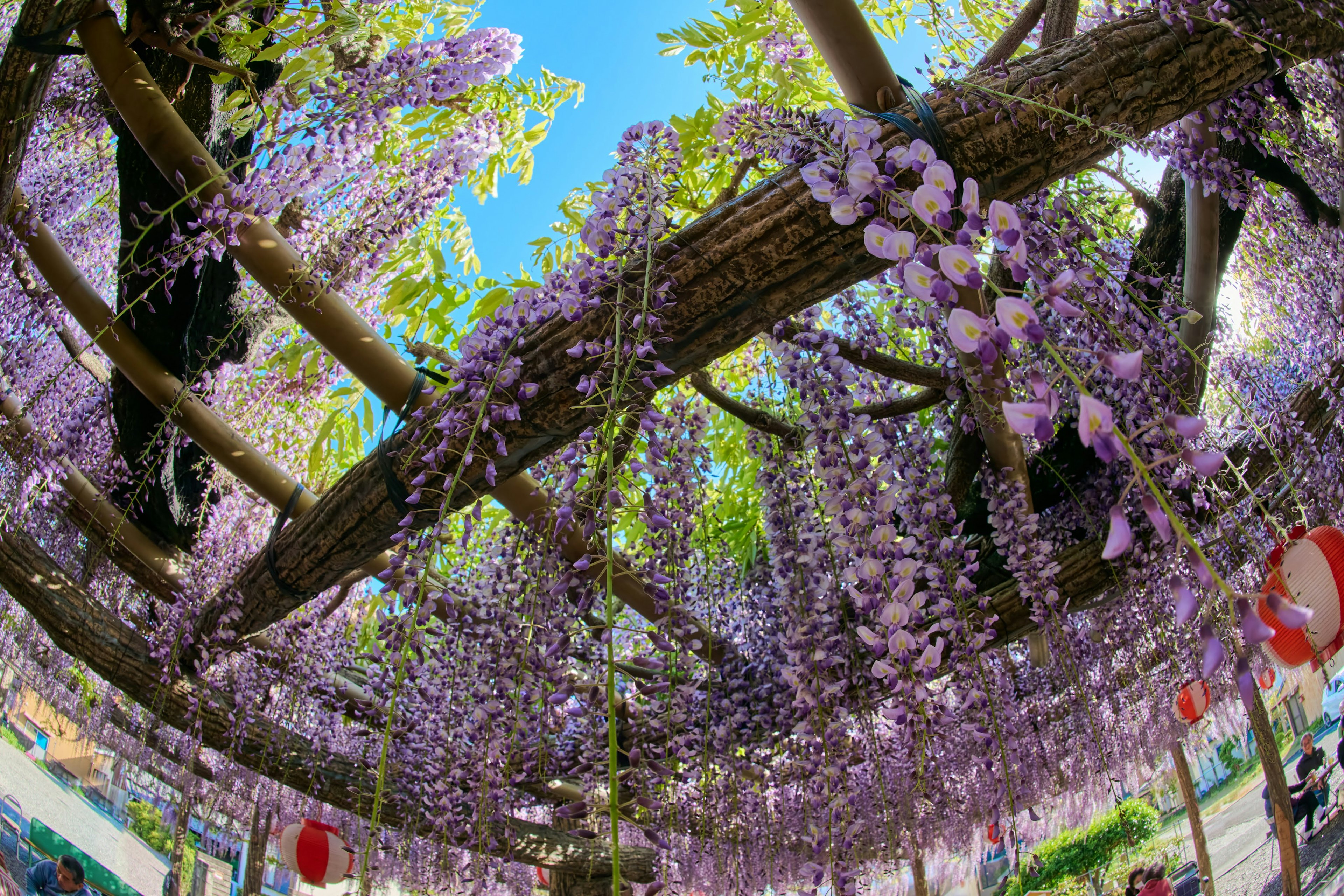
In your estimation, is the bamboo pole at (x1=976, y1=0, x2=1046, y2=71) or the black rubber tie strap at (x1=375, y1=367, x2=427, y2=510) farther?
the black rubber tie strap at (x1=375, y1=367, x2=427, y2=510)

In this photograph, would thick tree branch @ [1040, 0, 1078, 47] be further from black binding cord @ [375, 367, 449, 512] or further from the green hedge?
the green hedge

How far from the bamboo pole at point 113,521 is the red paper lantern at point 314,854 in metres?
1.02

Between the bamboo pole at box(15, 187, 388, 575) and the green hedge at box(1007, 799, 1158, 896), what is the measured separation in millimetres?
3853

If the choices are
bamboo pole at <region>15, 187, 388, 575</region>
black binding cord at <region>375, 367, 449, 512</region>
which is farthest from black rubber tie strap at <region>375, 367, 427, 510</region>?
bamboo pole at <region>15, 187, 388, 575</region>

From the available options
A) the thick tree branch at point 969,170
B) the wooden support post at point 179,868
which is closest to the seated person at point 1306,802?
the thick tree branch at point 969,170

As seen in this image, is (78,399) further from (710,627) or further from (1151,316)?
(1151,316)

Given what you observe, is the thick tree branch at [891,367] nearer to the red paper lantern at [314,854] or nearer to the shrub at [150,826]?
the red paper lantern at [314,854]

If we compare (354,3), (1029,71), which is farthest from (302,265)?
(1029,71)

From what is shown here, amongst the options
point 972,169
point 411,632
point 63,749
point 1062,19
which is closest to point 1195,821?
point 1062,19

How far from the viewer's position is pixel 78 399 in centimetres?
289

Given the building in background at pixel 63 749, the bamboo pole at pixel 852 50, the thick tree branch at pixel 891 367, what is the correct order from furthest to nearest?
1. the building in background at pixel 63 749
2. the thick tree branch at pixel 891 367
3. the bamboo pole at pixel 852 50

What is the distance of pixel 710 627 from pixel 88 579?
8.60 feet

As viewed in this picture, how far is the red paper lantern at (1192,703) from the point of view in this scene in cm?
302

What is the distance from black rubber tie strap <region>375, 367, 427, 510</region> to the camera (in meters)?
1.53
